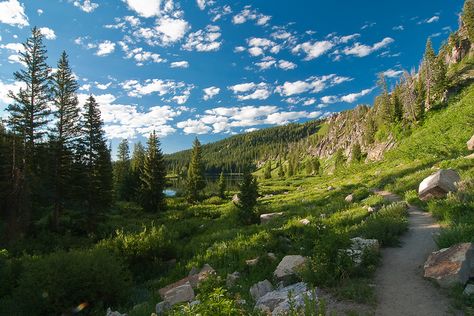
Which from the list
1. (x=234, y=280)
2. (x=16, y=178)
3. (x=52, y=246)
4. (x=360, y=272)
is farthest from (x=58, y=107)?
(x=360, y=272)

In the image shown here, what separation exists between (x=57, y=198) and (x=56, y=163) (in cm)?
382

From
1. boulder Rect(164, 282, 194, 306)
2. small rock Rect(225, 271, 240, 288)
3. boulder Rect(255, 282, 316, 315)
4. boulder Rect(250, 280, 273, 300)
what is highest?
boulder Rect(255, 282, 316, 315)

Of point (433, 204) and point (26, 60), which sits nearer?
point (433, 204)

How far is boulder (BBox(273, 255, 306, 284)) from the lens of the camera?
880 centimetres

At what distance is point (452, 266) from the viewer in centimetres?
657

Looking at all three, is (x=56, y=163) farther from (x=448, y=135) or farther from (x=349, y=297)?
(x=448, y=135)

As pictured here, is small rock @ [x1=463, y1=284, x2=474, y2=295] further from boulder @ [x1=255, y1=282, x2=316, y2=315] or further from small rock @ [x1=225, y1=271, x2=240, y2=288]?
small rock @ [x1=225, y1=271, x2=240, y2=288]

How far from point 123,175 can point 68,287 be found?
63.9 metres

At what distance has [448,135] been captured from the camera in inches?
1184

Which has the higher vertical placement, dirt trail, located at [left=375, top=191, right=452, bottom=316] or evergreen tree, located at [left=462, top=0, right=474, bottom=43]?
evergreen tree, located at [left=462, top=0, right=474, bottom=43]

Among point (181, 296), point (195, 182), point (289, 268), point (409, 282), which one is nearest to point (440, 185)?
point (409, 282)

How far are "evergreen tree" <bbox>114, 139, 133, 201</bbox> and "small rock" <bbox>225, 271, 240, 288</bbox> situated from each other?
56010 millimetres

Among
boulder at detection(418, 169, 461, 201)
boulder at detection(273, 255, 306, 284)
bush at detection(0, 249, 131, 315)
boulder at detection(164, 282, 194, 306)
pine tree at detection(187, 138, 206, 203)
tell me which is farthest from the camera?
pine tree at detection(187, 138, 206, 203)

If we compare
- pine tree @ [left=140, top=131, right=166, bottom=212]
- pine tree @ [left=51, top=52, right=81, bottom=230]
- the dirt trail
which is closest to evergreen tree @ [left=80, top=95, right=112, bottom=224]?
pine tree @ [left=51, top=52, right=81, bottom=230]
